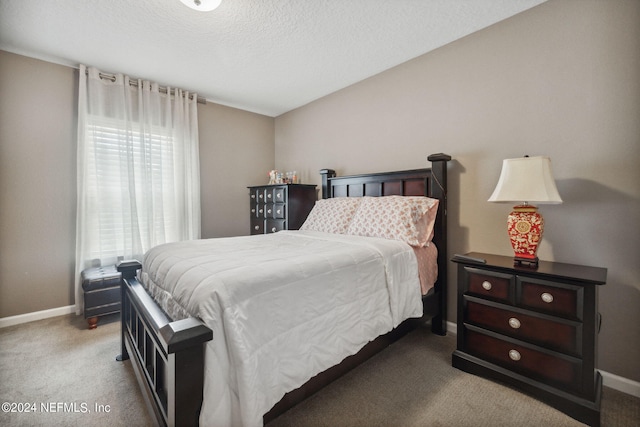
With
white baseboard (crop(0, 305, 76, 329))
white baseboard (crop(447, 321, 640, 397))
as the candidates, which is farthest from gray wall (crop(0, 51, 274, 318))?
white baseboard (crop(447, 321, 640, 397))

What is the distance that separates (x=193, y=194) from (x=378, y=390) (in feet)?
9.88

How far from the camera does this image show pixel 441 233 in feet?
7.67

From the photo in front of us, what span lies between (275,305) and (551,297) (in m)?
1.50

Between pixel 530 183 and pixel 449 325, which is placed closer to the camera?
pixel 530 183

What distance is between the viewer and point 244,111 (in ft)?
13.5

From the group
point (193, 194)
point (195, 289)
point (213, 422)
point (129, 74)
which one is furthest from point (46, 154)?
point (213, 422)

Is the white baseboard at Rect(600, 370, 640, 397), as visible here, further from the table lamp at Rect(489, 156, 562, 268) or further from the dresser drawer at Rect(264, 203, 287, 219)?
the dresser drawer at Rect(264, 203, 287, 219)

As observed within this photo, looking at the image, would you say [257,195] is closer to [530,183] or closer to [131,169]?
[131,169]

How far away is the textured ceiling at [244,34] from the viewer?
1.96 meters

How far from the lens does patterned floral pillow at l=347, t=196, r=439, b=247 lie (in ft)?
6.97

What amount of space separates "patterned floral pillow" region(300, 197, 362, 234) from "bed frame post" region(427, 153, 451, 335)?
729mm

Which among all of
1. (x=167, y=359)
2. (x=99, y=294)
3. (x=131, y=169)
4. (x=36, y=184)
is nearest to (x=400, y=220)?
(x=167, y=359)

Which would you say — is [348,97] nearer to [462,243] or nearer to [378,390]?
[462,243]

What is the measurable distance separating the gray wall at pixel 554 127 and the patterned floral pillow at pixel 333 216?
2.11ft
